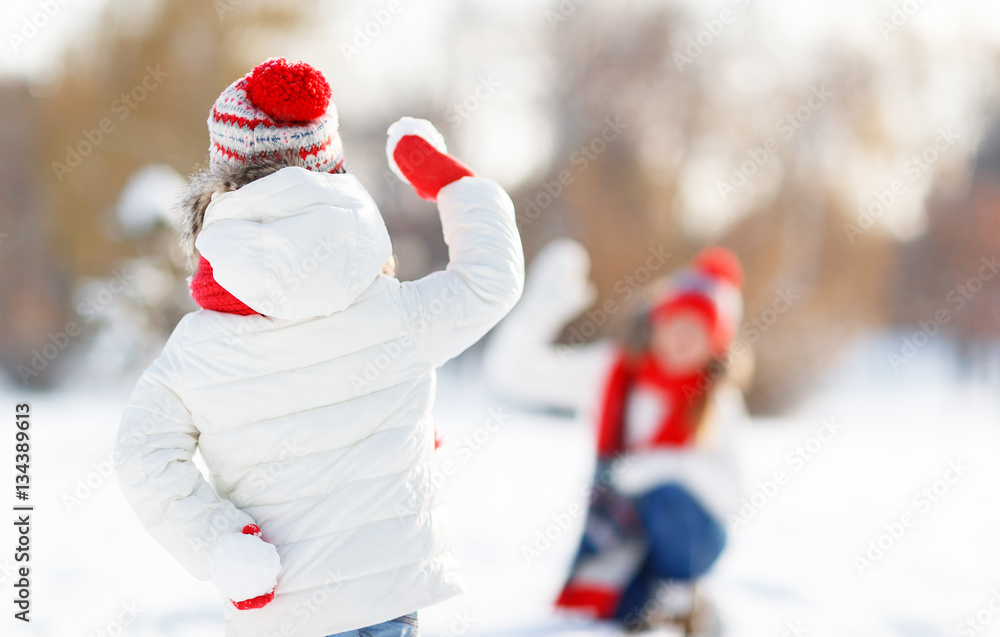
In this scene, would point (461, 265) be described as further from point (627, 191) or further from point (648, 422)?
point (627, 191)

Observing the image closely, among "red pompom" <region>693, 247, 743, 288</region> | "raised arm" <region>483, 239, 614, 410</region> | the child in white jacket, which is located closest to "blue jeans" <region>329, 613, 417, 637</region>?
the child in white jacket

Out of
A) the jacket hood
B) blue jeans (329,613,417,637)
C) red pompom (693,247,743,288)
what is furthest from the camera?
red pompom (693,247,743,288)

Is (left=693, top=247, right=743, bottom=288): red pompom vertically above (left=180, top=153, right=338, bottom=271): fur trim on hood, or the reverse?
(left=693, top=247, right=743, bottom=288): red pompom

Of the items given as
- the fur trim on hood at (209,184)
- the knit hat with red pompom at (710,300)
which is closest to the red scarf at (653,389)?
the knit hat with red pompom at (710,300)

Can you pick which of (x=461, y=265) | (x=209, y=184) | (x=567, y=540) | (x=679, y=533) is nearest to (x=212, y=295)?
(x=209, y=184)

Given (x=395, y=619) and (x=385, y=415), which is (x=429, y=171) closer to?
(x=385, y=415)

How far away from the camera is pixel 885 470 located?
641cm

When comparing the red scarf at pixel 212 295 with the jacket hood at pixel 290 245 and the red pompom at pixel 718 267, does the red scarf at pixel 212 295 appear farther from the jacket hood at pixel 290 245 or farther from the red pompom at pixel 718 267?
the red pompom at pixel 718 267

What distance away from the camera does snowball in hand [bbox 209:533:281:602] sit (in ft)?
3.92

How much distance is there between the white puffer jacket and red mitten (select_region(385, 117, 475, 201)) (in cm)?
14

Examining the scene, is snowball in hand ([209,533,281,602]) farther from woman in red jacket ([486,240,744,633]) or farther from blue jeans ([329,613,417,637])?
woman in red jacket ([486,240,744,633])

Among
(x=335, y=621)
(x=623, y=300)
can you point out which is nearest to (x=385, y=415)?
(x=335, y=621)

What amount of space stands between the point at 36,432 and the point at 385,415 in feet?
18.9

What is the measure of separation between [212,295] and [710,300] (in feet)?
6.30
